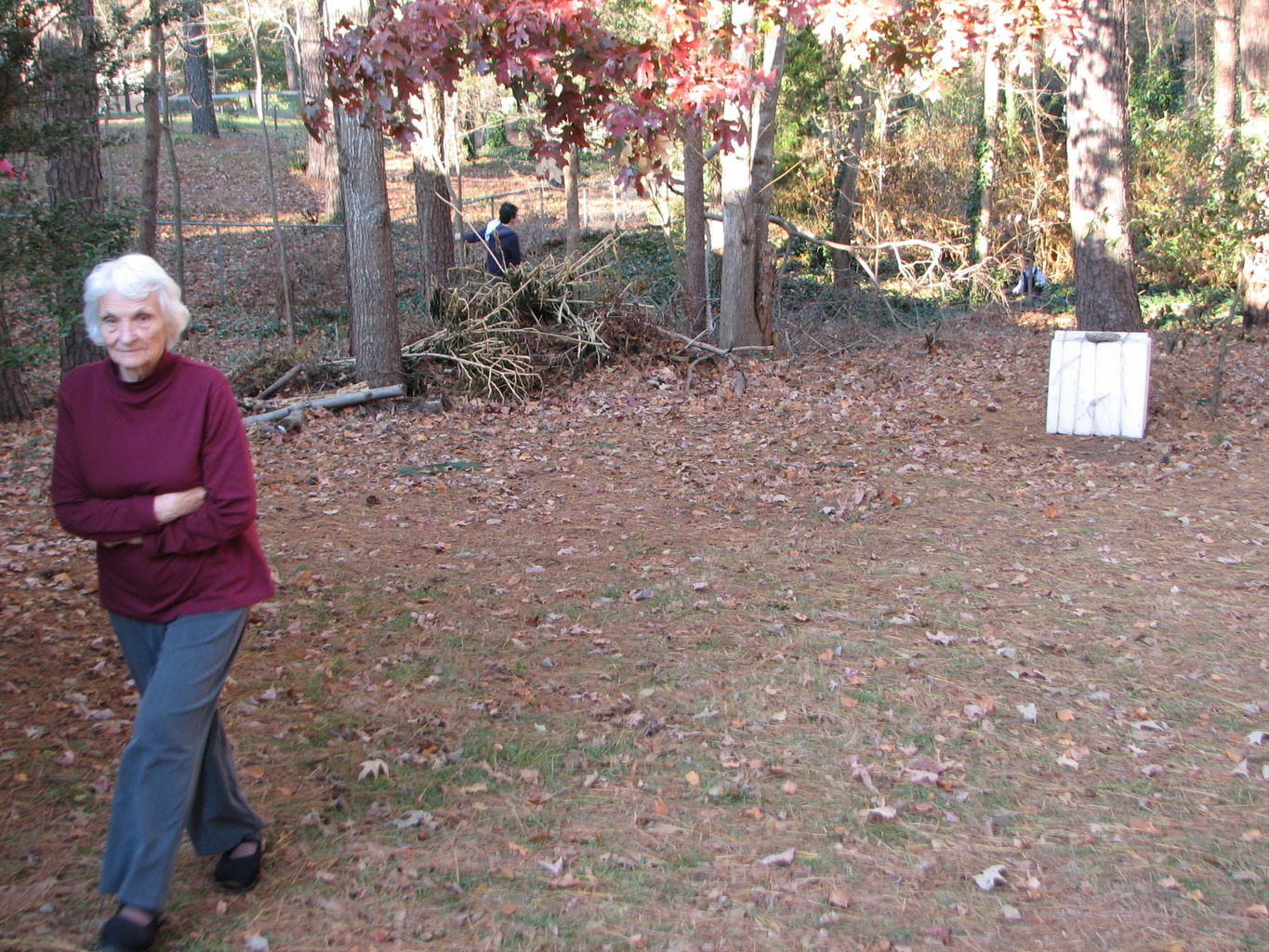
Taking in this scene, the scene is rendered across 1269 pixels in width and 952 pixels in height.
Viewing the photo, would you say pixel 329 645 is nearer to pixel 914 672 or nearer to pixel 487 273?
pixel 914 672

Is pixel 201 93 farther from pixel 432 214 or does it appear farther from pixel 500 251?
pixel 500 251

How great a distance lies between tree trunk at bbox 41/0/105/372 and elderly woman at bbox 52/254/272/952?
333 cm

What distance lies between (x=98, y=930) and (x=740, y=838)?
2.06m

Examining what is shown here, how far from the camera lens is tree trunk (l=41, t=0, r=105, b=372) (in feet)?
19.8

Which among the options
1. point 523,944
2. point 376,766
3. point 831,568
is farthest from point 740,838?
point 831,568

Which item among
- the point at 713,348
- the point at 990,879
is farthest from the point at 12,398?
the point at 990,879

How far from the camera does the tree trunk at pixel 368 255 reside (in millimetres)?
10625

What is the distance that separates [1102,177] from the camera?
1153 cm

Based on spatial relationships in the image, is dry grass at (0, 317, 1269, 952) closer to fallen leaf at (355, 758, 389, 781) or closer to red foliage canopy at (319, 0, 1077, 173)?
fallen leaf at (355, 758, 389, 781)

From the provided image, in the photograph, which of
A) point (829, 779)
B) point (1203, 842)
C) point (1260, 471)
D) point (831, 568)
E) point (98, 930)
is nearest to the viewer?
point (98, 930)

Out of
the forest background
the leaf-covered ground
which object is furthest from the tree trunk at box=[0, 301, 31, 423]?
the leaf-covered ground

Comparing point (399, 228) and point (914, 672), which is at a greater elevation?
point (399, 228)

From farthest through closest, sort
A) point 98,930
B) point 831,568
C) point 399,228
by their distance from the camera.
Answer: point 399,228, point 831,568, point 98,930

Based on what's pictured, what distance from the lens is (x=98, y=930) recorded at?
3.21 metres
